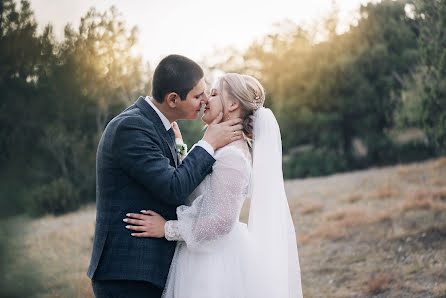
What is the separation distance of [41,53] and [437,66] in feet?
24.5

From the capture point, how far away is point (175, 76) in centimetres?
264

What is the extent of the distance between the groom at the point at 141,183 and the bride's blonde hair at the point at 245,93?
1.14ft

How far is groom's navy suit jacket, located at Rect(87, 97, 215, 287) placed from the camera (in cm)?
238

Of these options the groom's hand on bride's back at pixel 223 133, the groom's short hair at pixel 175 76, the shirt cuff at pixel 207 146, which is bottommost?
the shirt cuff at pixel 207 146

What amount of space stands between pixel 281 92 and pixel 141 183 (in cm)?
2021

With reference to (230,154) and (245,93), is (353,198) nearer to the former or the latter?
(245,93)

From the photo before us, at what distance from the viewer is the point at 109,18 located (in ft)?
15.9

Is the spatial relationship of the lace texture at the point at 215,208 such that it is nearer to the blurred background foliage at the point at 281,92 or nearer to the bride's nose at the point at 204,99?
the bride's nose at the point at 204,99

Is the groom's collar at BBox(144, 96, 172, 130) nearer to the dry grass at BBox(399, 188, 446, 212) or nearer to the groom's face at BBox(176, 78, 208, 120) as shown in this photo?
the groom's face at BBox(176, 78, 208, 120)

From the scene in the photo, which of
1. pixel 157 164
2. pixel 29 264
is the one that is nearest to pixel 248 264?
pixel 157 164

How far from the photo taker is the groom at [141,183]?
94.2 inches

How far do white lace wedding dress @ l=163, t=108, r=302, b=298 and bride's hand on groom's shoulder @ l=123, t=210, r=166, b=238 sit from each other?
0.06 m

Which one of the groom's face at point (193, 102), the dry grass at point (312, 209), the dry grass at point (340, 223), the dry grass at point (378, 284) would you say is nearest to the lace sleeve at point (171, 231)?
the groom's face at point (193, 102)

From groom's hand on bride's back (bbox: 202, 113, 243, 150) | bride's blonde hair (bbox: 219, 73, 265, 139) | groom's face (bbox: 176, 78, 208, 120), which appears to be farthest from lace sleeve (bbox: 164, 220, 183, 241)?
bride's blonde hair (bbox: 219, 73, 265, 139)
